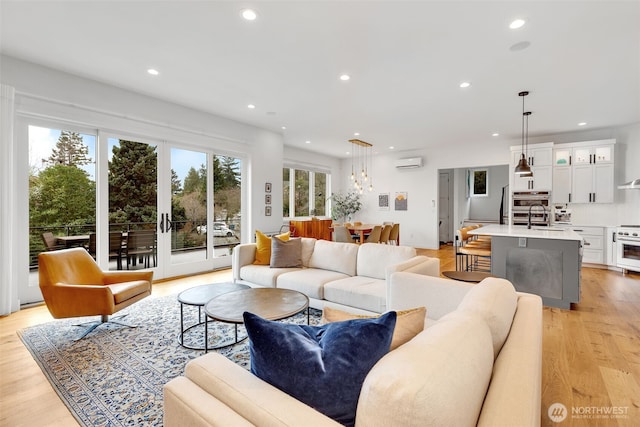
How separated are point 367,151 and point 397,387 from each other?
8.52 m

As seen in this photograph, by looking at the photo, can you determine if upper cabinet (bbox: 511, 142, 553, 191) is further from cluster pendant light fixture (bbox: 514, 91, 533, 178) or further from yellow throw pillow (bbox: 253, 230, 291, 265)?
yellow throw pillow (bbox: 253, 230, 291, 265)

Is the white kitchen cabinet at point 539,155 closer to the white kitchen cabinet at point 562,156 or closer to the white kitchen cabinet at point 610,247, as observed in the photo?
the white kitchen cabinet at point 562,156

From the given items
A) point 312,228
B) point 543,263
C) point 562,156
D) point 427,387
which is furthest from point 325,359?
point 562,156

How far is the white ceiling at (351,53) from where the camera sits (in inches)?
98.0

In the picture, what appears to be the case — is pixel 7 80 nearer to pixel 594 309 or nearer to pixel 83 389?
pixel 83 389

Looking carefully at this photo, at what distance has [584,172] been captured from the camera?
599cm

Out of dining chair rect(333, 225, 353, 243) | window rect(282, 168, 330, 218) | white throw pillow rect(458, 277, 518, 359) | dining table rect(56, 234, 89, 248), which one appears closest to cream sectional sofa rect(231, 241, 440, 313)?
white throw pillow rect(458, 277, 518, 359)

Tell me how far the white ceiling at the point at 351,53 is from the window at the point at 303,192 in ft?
10.1

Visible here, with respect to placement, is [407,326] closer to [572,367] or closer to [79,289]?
[572,367]

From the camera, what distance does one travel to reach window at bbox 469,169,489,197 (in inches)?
387

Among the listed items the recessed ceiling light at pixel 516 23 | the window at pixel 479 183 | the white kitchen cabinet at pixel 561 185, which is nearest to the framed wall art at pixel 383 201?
the window at pixel 479 183

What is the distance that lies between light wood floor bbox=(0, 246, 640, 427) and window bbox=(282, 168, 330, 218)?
5335mm

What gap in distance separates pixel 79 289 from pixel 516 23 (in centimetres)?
451

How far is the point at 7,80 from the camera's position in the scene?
3.31m
